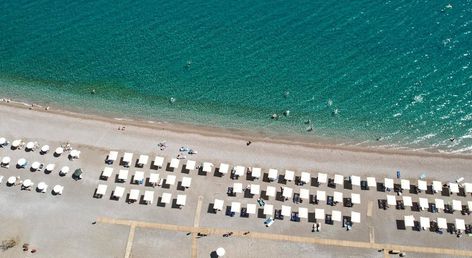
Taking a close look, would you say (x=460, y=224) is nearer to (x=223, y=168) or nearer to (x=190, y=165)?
(x=223, y=168)

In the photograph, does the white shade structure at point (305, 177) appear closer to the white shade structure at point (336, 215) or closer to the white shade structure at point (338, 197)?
the white shade structure at point (338, 197)

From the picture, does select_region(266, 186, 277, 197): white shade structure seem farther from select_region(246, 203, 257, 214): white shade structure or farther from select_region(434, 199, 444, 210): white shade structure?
select_region(434, 199, 444, 210): white shade structure

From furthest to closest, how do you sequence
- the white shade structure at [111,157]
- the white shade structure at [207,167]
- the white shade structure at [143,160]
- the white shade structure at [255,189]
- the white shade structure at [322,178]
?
1. the white shade structure at [111,157]
2. the white shade structure at [143,160]
3. the white shade structure at [207,167]
4. the white shade structure at [322,178]
5. the white shade structure at [255,189]

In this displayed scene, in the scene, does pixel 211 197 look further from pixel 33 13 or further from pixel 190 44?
pixel 33 13

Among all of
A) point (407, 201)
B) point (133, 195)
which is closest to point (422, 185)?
point (407, 201)

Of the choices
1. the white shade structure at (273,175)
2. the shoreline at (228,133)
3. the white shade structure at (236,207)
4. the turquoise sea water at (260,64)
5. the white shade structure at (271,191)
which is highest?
the turquoise sea water at (260,64)

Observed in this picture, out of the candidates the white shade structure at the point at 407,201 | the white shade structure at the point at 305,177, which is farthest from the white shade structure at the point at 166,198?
the white shade structure at the point at 407,201

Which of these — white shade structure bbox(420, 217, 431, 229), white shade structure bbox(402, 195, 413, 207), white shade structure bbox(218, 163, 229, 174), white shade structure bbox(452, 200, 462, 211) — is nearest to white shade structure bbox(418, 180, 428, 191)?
white shade structure bbox(402, 195, 413, 207)
